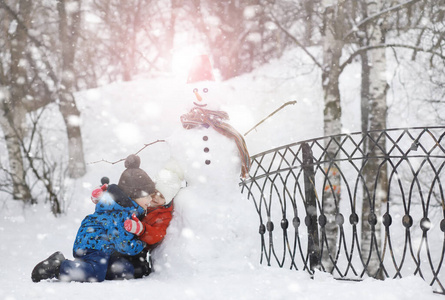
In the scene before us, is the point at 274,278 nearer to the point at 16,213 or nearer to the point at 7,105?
the point at 16,213

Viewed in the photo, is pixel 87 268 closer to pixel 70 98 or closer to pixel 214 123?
pixel 214 123

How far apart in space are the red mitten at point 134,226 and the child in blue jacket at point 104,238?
82mm

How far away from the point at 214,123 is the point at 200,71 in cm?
55

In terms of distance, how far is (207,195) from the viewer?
371 centimetres

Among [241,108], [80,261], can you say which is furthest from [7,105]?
[80,261]

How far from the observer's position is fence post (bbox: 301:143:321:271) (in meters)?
3.94

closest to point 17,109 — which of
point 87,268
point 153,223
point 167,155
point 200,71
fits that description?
point 167,155

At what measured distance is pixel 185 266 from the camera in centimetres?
348

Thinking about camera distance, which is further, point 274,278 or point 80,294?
point 274,278

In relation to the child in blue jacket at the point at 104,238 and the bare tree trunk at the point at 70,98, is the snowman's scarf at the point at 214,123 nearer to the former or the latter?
the child in blue jacket at the point at 104,238

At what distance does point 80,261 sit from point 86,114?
10.9 metres

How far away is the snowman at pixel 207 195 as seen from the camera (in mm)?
3537

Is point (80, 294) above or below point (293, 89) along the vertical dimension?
below

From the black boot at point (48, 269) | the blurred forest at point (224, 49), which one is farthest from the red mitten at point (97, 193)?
the blurred forest at point (224, 49)
